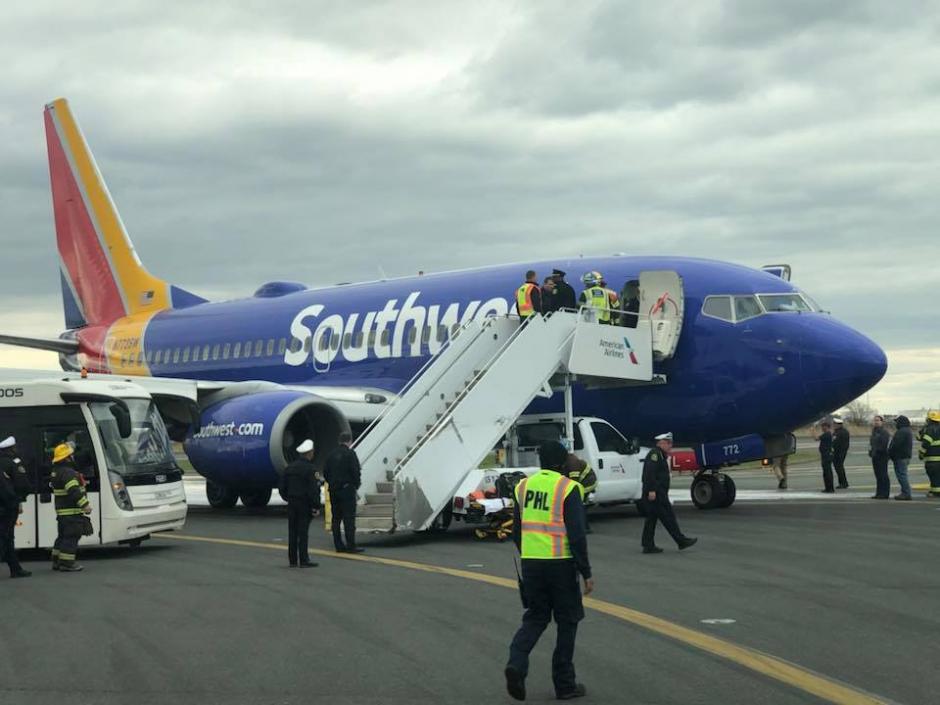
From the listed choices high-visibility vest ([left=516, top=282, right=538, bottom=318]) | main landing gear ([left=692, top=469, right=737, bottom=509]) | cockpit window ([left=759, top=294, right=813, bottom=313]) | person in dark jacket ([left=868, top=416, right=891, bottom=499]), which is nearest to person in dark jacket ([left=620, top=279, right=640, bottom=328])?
high-visibility vest ([left=516, top=282, right=538, bottom=318])

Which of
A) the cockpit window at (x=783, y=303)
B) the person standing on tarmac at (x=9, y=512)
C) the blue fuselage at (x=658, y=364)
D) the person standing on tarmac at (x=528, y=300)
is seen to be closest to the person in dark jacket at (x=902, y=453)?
the blue fuselage at (x=658, y=364)

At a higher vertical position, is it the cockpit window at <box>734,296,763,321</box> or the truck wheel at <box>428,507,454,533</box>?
the cockpit window at <box>734,296,763,321</box>

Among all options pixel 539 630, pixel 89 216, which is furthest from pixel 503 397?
pixel 89 216

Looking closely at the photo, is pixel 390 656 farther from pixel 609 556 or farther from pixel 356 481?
pixel 356 481

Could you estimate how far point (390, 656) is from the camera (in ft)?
29.5

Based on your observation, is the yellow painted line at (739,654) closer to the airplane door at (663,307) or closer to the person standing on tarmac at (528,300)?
the person standing on tarmac at (528,300)

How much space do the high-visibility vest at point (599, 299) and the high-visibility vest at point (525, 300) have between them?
0.92 meters

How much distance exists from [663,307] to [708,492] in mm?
3307

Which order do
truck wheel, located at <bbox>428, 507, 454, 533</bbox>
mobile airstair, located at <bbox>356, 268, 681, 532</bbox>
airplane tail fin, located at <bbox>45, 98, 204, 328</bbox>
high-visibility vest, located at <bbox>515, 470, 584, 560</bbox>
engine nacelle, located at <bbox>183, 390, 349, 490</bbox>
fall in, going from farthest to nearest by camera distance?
airplane tail fin, located at <bbox>45, 98, 204, 328</bbox>
engine nacelle, located at <bbox>183, 390, 349, 490</bbox>
truck wheel, located at <bbox>428, 507, 454, 533</bbox>
mobile airstair, located at <bbox>356, 268, 681, 532</bbox>
high-visibility vest, located at <bbox>515, 470, 584, 560</bbox>

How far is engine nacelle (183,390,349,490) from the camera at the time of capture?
2127 centimetres

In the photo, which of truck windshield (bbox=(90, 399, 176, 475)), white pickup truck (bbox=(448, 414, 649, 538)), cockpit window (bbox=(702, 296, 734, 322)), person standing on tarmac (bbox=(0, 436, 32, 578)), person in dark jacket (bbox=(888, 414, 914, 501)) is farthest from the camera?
person in dark jacket (bbox=(888, 414, 914, 501))

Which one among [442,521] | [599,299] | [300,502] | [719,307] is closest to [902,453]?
[719,307]

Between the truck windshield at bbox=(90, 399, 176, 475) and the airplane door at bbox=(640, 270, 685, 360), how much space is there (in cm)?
805

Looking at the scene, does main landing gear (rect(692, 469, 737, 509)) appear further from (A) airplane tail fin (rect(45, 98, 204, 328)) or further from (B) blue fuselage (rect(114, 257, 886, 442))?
(A) airplane tail fin (rect(45, 98, 204, 328))
